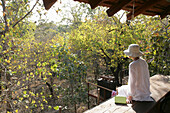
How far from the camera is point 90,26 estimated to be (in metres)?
8.54

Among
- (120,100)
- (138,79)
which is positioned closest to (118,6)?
(138,79)

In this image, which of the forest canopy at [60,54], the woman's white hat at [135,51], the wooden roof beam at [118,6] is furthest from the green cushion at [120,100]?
the forest canopy at [60,54]

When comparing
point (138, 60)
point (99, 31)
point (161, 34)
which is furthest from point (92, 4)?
point (99, 31)

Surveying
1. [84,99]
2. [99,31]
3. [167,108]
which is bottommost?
[84,99]

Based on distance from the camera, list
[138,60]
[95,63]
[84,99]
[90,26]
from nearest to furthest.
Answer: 1. [138,60]
2. [84,99]
3. [90,26]
4. [95,63]

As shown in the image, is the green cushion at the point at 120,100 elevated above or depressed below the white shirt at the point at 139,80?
below

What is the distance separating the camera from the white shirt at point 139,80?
→ 2.11 m

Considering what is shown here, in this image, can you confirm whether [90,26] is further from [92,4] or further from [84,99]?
[92,4]

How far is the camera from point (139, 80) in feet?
6.95

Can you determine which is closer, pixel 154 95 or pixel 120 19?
pixel 154 95

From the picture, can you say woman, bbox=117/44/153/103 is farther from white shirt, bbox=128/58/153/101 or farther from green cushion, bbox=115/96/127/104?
green cushion, bbox=115/96/127/104

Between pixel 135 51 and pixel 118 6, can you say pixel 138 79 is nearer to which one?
pixel 135 51

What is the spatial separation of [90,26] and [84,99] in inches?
188

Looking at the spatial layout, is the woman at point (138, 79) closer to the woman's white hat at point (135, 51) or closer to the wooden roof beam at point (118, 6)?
the woman's white hat at point (135, 51)
